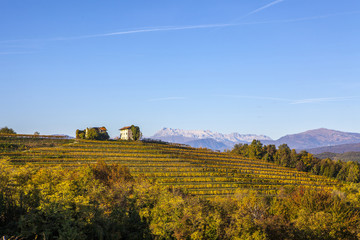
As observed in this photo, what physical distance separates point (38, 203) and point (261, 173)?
87.1 m

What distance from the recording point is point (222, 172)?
9888 centimetres

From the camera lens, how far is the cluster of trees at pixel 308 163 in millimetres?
136125

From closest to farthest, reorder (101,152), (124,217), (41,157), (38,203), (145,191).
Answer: (38,203), (124,217), (145,191), (41,157), (101,152)

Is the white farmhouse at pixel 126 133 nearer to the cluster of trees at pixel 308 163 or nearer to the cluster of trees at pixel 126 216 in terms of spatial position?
the cluster of trees at pixel 308 163

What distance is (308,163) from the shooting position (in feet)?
474

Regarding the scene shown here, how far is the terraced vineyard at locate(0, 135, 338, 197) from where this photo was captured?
82.2 metres

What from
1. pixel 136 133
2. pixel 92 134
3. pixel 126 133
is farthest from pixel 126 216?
pixel 126 133

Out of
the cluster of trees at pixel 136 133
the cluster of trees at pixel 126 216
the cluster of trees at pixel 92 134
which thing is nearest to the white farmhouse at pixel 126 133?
the cluster of trees at pixel 136 133

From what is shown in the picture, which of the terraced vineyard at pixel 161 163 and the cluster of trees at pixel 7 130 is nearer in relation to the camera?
the terraced vineyard at pixel 161 163

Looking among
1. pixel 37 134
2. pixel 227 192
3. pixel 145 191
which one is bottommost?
pixel 227 192

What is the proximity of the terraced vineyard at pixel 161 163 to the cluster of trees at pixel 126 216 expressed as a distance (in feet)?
109

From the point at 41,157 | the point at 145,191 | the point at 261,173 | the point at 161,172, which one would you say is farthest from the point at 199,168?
the point at 145,191

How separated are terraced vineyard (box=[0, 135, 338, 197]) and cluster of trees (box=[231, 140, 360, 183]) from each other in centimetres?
2733

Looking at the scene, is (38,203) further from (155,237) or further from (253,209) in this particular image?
(253,209)
